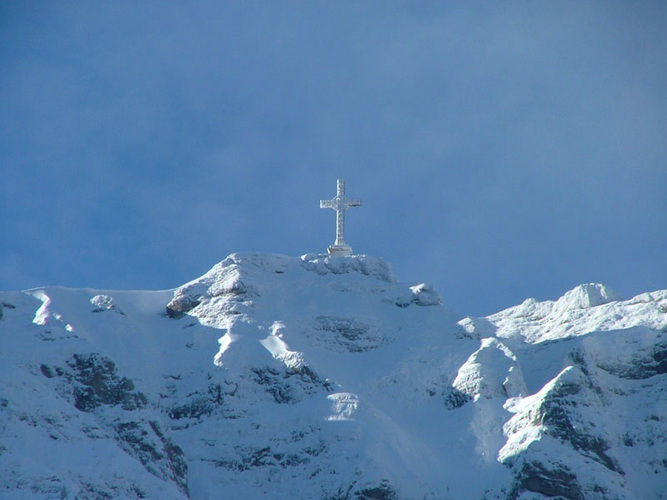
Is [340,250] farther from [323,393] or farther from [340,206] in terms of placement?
[323,393]

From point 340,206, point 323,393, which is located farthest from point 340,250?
point 323,393

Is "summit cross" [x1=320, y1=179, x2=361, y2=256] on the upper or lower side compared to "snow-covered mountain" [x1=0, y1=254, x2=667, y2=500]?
upper

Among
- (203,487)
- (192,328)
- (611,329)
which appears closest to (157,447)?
(203,487)

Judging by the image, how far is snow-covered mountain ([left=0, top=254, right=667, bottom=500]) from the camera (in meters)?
113

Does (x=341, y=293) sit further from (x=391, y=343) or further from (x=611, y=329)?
(x=611, y=329)

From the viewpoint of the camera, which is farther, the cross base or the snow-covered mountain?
the cross base

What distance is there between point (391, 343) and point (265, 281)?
18428 millimetres

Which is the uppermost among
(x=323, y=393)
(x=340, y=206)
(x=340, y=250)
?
(x=340, y=206)

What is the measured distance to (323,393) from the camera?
12825 centimetres

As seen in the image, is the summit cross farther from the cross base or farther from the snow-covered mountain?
the snow-covered mountain

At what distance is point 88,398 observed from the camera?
4702 inches

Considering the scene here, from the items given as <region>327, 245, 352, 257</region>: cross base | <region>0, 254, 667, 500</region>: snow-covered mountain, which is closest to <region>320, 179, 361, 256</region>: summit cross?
<region>327, 245, 352, 257</region>: cross base

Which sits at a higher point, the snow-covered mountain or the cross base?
the cross base

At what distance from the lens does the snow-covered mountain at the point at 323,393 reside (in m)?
113
